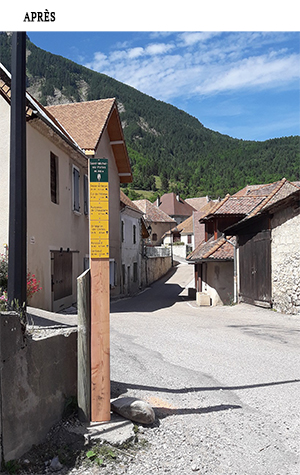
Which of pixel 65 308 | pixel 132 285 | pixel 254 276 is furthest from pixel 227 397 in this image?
pixel 132 285

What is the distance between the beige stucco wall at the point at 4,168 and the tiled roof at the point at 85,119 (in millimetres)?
5610

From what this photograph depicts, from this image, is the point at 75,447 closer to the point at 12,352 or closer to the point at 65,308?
the point at 12,352

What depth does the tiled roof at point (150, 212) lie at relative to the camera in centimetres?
6481

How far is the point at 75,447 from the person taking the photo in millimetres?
3891

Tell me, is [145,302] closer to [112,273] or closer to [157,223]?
[112,273]

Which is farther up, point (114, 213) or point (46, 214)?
point (114, 213)

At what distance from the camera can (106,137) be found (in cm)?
2036

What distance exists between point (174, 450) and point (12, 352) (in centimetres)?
167

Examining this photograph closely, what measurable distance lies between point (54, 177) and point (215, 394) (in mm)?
9955

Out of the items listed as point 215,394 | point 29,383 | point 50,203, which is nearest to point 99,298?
point 29,383

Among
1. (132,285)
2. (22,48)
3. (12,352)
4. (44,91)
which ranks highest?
(44,91)

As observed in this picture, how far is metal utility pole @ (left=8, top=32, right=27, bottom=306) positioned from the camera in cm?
445

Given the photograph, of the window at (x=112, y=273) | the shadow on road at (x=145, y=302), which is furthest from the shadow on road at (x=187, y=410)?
the window at (x=112, y=273)

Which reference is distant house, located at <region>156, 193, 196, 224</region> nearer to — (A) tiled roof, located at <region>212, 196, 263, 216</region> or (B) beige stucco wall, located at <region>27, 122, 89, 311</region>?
(A) tiled roof, located at <region>212, 196, 263, 216</region>
